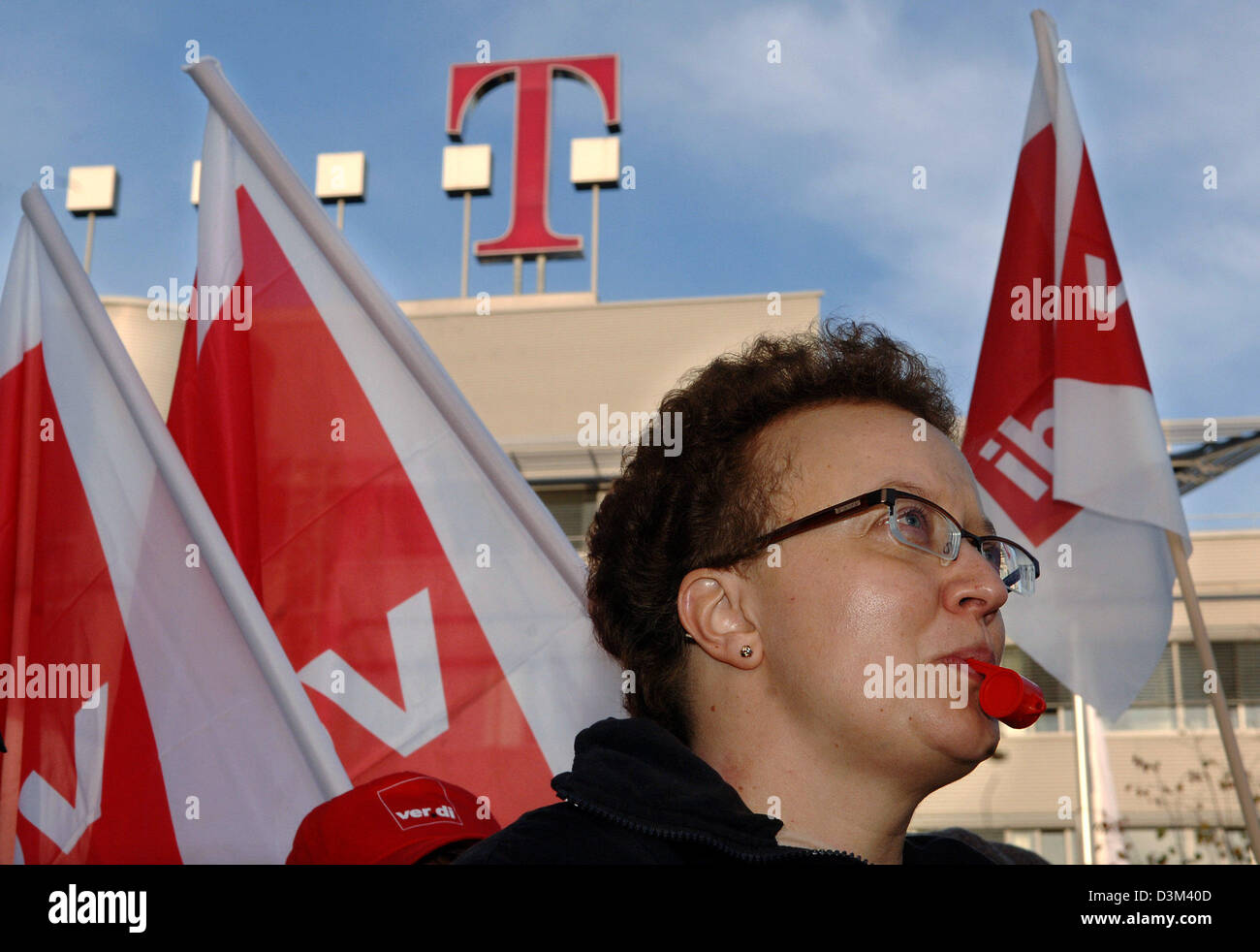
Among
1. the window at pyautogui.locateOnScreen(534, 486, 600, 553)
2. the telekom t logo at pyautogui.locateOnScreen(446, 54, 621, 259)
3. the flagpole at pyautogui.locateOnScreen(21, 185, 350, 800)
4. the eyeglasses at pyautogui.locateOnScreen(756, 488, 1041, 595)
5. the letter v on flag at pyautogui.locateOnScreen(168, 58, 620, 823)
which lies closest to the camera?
the eyeglasses at pyautogui.locateOnScreen(756, 488, 1041, 595)

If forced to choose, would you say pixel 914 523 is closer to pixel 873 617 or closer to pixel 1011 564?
pixel 873 617

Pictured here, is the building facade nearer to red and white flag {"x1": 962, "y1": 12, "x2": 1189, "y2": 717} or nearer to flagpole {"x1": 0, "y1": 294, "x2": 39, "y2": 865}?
red and white flag {"x1": 962, "y1": 12, "x2": 1189, "y2": 717}

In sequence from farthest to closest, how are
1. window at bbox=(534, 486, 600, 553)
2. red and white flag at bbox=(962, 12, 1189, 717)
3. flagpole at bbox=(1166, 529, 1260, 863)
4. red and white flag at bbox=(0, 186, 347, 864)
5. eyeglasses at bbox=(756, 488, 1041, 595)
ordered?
window at bbox=(534, 486, 600, 553) < red and white flag at bbox=(962, 12, 1189, 717) < flagpole at bbox=(1166, 529, 1260, 863) < red and white flag at bbox=(0, 186, 347, 864) < eyeglasses at bbox=(756, 488, 1041, 595)

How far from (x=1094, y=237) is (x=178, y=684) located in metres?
4.12

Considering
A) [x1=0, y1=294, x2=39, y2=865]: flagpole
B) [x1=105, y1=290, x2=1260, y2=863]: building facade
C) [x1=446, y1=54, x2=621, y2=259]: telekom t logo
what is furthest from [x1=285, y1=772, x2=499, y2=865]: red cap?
[x1=446, y1=54, x2=621, y2=259]: telekom t logo

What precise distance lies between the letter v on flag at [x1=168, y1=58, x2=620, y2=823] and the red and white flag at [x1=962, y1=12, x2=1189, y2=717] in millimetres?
2313

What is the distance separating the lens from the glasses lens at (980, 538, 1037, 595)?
206cm

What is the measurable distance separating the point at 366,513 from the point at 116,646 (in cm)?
78

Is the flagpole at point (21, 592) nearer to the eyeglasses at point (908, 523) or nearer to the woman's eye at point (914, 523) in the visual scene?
the eyeglasses at point (908, 523)

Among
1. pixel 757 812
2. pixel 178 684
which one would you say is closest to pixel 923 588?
pixel 757 812

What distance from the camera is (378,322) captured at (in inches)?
160

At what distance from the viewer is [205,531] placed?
11.5 feet

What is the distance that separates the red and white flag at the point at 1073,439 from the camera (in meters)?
5.17

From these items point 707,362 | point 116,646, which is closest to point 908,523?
point 116,646
